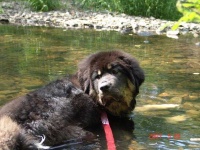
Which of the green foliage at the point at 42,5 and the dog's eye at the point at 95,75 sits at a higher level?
the green foliage at the point at 42,5

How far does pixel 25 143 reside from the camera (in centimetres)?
396

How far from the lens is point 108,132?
4.49m

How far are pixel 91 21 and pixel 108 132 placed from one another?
1134 cm

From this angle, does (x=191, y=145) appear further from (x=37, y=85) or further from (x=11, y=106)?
(x=37, y=85)

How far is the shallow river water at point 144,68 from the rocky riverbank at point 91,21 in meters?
1.11

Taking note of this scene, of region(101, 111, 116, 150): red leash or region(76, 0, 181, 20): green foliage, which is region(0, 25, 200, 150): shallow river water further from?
region(76, 0, 181, 20): green foliage

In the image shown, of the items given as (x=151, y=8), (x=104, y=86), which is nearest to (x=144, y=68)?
(x=104, y=86)

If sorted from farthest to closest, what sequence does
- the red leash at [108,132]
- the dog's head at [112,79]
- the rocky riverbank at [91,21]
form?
the rocky riverbank at [91,21], the dog's head at [112,79], the red leash at [108,132]

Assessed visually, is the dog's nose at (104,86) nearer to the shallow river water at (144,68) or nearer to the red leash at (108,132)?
the red leash at (108,132)

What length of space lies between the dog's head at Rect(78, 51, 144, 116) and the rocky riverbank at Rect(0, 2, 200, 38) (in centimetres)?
761

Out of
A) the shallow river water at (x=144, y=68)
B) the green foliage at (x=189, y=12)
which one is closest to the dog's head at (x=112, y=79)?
the shallow river water at (x=144, y=68)

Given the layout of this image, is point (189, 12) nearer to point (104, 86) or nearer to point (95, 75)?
point (104, 86)

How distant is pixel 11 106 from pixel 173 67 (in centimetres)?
427

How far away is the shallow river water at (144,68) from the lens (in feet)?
15.2
